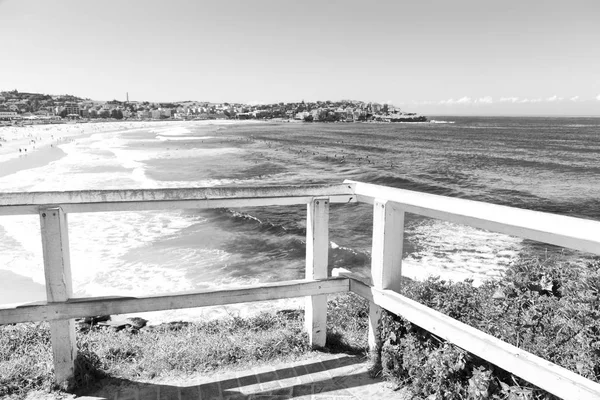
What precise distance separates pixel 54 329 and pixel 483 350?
2.79 metres

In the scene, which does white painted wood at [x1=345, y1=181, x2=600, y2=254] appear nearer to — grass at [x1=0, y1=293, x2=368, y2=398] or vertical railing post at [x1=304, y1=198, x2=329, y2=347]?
vertical railing post at [x1=304, y1=198, x2=329, y2=347]

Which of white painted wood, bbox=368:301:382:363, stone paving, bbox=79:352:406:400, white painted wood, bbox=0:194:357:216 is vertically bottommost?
stone paving, bbox=79:352:406:400

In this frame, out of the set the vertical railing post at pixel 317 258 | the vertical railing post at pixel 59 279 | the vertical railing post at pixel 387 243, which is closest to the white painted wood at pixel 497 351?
the vertical railing post at pixel 387 243

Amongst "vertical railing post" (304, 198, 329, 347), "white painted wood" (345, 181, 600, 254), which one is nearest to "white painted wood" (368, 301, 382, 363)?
"vertical railing post" (304, 198, 329, 347)

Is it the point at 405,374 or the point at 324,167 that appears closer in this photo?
the point at 405,374

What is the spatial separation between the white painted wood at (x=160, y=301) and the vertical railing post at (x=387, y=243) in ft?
1.25

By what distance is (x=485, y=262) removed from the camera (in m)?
12.8

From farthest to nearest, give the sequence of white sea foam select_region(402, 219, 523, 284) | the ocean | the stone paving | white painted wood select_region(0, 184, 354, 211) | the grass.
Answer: white sea foam select_region(402, 219, 523, 284)
the ocean
the grass
the stone paving
white painted wood select_region(0, 184, 354, 211)

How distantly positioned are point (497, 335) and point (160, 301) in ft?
7.60

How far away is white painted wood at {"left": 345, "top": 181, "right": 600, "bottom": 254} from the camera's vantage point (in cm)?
213

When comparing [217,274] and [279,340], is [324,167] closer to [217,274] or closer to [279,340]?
[217,274]

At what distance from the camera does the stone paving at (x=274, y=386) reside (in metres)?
3.12

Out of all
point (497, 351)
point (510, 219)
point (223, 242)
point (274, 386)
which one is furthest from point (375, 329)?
point (223, 242)

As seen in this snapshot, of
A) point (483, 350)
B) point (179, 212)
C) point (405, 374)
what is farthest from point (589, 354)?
point (179, 212)
